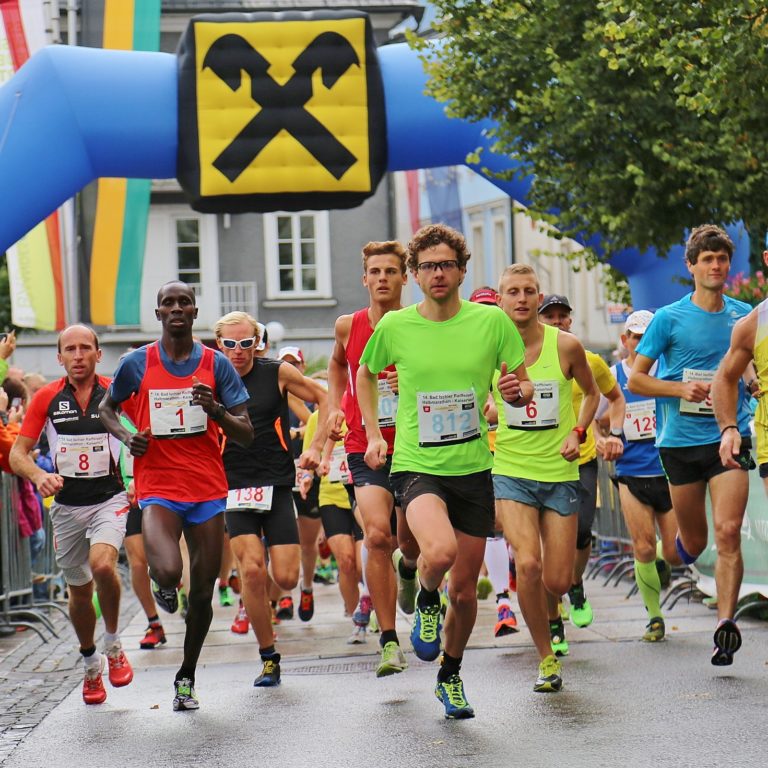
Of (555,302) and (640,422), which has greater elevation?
(555,302)

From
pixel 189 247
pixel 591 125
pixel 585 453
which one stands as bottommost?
pixel 585 453

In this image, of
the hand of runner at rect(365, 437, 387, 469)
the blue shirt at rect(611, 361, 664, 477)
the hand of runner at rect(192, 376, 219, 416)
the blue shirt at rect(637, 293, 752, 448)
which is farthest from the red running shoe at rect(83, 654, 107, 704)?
the blue shirt at rect(611, 361, 664, 477)

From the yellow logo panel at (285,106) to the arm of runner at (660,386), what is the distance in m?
6.93

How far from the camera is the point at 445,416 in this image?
25.2 ft

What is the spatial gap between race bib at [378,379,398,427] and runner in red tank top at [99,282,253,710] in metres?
1.20

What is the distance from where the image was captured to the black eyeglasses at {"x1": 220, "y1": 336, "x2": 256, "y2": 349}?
1015 cm

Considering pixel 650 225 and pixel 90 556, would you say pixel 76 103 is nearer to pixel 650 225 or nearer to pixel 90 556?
pixel 650 225

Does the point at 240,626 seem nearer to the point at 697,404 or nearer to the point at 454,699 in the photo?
the point at 697,404

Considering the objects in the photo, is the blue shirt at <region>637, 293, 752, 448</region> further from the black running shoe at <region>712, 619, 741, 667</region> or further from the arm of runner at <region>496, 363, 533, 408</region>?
the arm of runner at <region>496, 363, 533, 408</region>

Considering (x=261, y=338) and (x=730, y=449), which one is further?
(x=261, y=338)

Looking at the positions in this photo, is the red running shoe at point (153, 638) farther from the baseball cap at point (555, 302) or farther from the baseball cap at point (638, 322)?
the baseball cap at point (638, 322)

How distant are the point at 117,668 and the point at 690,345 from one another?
3.41 meters

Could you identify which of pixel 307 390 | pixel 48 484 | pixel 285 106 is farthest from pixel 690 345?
pixel 285 106

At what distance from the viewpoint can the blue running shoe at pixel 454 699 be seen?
7.63 metres
